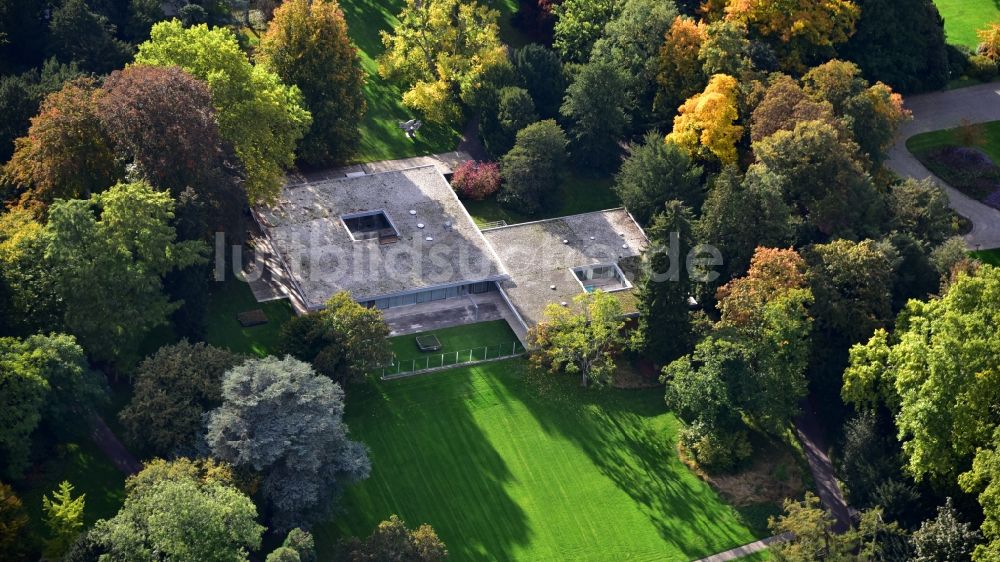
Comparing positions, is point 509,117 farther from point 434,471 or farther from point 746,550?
point 746,550

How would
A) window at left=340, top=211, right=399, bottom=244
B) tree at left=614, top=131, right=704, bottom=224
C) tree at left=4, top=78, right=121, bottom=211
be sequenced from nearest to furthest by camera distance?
tree at left=4, top=78, right=121, bottom=211, window at left=340, top=211, right=399, bottom=244, tree at left=614, top=131, right=704, bottom=224

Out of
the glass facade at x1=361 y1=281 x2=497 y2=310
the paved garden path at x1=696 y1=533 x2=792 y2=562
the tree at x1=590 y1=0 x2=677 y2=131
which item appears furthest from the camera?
the tree at x1=590 y1=0 x2=677 y2=131

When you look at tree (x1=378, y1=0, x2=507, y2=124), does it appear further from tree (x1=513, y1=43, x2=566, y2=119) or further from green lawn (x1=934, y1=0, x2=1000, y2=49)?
green lawn (x1=934, y1=0, x2=1000, y2=49)

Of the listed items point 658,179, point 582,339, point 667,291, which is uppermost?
point 658,179

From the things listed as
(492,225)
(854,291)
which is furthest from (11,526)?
(854,291)

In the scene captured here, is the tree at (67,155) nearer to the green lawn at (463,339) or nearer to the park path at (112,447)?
the park path at (112,447)

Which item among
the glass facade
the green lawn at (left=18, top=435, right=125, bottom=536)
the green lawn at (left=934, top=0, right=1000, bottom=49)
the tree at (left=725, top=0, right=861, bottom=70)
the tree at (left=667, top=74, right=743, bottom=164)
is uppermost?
the tree at (left=725, top=0, right=861, bottom=70)

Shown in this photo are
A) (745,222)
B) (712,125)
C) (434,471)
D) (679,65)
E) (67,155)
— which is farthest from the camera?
(679,65)

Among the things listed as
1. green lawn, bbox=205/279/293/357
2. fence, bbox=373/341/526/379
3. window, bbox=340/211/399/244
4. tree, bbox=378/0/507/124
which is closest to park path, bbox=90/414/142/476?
green lawn, bbox=205/279/293/357
